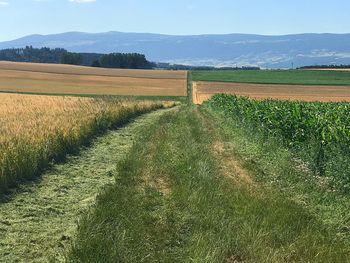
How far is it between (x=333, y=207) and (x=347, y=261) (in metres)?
2.89

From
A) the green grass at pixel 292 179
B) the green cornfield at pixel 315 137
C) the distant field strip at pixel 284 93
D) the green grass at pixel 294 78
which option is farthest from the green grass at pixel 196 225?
the green grass at pixel 294 78

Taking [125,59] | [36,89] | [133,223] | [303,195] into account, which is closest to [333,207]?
[303,195]

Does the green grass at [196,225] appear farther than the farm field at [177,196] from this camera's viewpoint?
No

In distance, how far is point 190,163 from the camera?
13539 millimetres

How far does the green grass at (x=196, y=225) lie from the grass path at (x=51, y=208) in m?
0.43

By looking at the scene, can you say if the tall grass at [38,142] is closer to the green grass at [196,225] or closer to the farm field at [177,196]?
the farm field at [177,196]

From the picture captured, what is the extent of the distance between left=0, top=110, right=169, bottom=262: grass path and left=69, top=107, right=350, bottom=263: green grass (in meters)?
0.43

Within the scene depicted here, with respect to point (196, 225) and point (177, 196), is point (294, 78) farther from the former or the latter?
point (196, 225)

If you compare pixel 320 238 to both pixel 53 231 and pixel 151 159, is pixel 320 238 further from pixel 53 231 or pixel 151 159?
pixel 151 159

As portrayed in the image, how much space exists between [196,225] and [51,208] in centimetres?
303

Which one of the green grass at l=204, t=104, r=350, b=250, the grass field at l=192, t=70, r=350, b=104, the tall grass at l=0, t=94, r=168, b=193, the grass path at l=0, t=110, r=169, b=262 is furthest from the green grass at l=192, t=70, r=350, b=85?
the grass path at l=0, t=110, r=169, b=262

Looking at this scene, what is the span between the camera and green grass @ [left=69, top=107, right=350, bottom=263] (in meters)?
6.85

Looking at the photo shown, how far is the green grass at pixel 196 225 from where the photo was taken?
6.85 metres

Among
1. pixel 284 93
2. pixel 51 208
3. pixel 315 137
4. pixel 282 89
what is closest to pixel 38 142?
pixel 51 208
